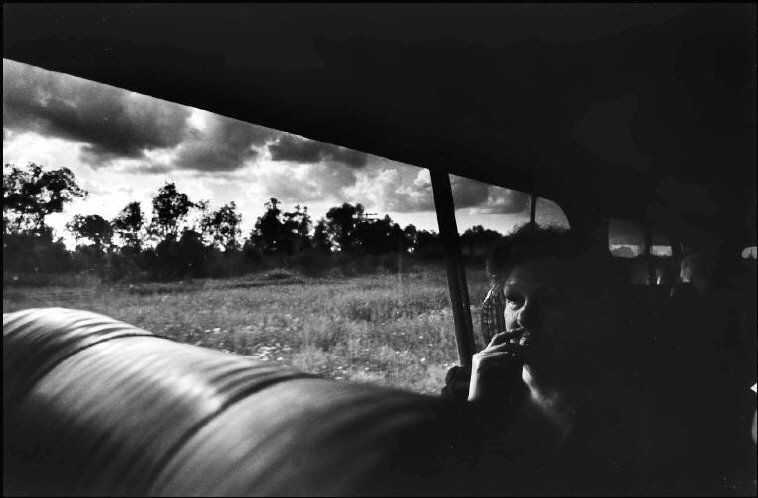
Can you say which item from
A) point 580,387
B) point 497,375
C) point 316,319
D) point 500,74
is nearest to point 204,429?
point 497,375

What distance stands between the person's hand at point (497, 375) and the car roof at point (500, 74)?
0.49 meters

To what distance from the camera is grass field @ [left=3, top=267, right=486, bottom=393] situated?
1.95 metres

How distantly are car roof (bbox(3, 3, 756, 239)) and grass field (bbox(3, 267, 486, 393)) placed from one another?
0.54 m

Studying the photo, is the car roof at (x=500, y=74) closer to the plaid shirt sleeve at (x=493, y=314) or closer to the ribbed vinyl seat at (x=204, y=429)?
the plaid shirt sleeve at (x=493, y=314)

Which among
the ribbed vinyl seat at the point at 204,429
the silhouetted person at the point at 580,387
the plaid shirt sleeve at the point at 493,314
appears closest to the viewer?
the ribbed vinyl seat at the point at 204,429

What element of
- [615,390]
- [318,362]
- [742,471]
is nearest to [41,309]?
[615,390]

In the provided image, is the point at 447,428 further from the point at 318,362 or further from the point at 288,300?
the point at 288,300

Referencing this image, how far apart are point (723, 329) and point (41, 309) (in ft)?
5.21

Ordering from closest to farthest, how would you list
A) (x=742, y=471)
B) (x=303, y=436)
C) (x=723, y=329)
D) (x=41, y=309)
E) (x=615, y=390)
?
1. (x=303, y=436)
2. (x=742, y=471)
3. (x=615, y=390)
4. (x=723, y=329)
5. (x=41, y=309)

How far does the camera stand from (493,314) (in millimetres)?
1295

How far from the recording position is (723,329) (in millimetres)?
967

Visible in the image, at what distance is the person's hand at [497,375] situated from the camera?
2.42ft

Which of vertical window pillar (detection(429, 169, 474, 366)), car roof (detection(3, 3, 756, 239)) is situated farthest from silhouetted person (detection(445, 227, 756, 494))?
vertical window pillar (detection(429, 169, 474, 366))

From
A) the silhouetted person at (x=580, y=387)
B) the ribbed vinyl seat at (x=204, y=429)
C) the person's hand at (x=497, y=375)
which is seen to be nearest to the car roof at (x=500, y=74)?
the silhouetted person at (x=580, y=387)
